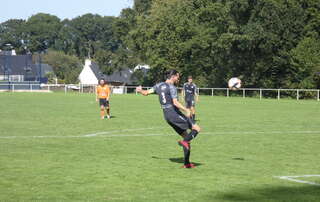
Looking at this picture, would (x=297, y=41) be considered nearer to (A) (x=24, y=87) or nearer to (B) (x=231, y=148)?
(A) (x=24, y=87)

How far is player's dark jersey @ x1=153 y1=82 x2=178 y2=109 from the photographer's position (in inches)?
478

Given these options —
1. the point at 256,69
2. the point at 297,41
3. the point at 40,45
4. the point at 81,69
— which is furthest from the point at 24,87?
the point at 40,45

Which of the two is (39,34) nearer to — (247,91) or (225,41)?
(225,41)

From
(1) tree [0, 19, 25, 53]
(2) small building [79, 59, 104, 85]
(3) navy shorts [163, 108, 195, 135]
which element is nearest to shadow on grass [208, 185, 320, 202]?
(3) navy shorts [163, 108, 195, 135]

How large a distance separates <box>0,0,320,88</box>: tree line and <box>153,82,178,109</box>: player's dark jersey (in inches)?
1886

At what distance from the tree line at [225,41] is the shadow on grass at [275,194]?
164 feet

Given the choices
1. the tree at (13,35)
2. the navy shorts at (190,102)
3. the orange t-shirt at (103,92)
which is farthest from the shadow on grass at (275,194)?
the tree at (13,35)

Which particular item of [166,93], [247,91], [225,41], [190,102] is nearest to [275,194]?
[166,93]

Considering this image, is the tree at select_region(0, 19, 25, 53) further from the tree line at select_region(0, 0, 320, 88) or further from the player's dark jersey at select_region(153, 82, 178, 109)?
the player's dark jersey at select_region(153, 82, 178, 109)

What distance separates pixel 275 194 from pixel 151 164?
3.87 m

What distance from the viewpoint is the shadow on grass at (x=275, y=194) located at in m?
8.90

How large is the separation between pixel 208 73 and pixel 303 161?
2505 inches

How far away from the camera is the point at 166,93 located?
40.2 feet

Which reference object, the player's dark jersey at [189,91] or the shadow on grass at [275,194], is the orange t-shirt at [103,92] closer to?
the player's dark jersey at [189,91]
